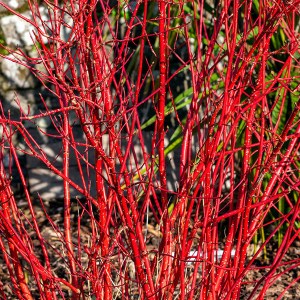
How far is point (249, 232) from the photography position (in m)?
2.18

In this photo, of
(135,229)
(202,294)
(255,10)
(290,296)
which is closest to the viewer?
(135,229)

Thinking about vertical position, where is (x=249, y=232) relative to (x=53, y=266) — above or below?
above

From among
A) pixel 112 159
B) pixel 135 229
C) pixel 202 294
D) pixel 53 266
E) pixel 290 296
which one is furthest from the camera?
pixel 53 266

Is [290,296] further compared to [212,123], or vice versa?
[290,296]

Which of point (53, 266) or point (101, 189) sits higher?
point (101, 189)

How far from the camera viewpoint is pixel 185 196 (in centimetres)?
211

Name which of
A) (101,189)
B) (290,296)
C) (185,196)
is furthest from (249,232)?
(290,296)

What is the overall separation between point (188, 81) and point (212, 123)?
2.64m

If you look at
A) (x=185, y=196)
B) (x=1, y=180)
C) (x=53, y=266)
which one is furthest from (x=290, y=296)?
(x=1, y=180)

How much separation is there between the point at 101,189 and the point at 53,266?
6.05 ft

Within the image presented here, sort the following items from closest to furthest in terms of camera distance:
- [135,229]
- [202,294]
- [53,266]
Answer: [135,229] < [202,294] < [53,266]

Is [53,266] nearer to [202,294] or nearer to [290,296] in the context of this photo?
[290,296]

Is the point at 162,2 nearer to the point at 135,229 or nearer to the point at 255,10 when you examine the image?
the point at 135,229

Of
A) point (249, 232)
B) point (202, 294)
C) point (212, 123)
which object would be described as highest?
point (212, 123)
